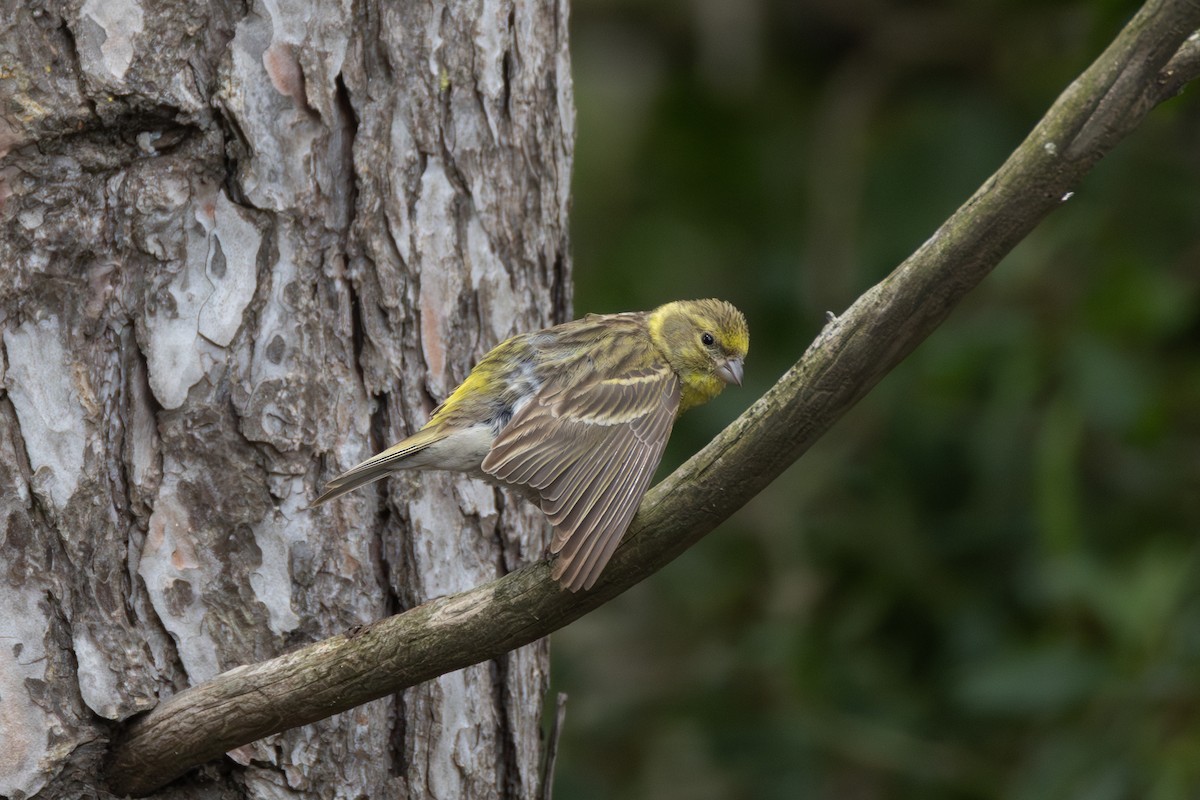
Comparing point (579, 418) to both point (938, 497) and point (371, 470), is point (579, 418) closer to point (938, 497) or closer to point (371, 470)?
point (371, 470)

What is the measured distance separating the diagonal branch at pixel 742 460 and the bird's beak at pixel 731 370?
1504 mm

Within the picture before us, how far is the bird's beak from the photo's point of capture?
4.02 m

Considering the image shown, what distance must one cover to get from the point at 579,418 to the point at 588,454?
0.19 metres

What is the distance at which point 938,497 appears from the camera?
205 inches

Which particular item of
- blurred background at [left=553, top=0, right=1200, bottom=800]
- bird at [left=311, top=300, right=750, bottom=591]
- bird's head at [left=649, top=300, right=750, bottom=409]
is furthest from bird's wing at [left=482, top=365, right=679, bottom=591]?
blurred background at [left=553, top=0, right=1200, bottom=800]

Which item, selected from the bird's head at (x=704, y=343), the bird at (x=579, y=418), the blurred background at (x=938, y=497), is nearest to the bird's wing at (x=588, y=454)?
the bird at (x=579, y=418)

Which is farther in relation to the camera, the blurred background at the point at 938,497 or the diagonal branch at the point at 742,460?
the blurred background at the point at 938,497

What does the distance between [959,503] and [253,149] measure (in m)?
3.26

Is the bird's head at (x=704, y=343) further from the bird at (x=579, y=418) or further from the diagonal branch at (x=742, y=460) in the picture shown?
the diagonal branch at (x=742, y=460)

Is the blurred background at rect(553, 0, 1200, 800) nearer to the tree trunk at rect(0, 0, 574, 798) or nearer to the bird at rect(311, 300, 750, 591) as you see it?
the bird at rect(311, 300, 750, 591)

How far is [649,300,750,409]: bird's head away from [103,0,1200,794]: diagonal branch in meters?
1.45

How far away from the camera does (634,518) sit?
258cm

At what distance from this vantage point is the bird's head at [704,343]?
13.1 feet

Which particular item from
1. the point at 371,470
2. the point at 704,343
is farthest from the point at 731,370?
the point at 371,470
